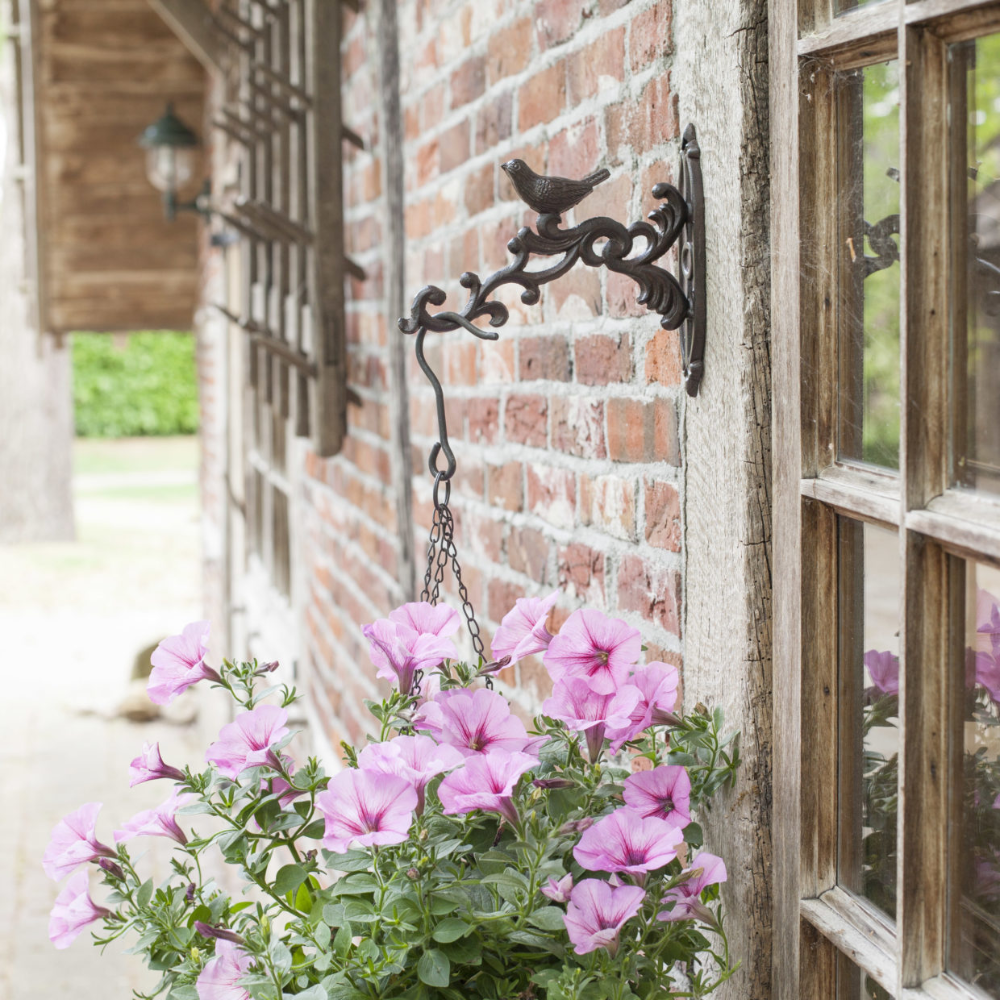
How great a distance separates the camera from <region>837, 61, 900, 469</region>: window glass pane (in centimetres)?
82

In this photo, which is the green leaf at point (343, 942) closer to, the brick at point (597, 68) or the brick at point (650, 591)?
the brick at point (650, 591)

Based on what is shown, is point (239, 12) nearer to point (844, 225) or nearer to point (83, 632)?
point (844, 225)

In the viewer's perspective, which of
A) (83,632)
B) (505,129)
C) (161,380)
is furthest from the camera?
(161,380)

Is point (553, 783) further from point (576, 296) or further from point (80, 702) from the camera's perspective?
point (80, 702)

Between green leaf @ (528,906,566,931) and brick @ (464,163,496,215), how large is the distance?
0.99 m

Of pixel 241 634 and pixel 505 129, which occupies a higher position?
pixel 505 129

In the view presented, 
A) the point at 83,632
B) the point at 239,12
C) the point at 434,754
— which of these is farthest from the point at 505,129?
the point at 83,632

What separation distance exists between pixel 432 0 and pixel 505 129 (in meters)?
0.46

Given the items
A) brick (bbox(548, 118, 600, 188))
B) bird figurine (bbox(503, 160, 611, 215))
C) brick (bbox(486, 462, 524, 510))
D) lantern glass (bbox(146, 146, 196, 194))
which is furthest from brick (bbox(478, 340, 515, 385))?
lantern glass (bbox(146, 146, 196, 194))

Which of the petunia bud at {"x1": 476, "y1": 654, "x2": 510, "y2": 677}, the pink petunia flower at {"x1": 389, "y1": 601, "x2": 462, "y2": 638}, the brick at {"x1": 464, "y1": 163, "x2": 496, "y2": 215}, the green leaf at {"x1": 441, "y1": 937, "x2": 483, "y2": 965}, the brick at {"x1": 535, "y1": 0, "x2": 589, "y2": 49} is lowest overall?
the green leaf at {"x1": 441, "y1": 937, "x2": 483, "y2": 965}

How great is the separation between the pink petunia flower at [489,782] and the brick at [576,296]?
583 mm

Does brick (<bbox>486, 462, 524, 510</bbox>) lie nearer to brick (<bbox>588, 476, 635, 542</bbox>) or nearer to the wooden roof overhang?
brick (<bbox>588, 476, 635, 542</bbox>)

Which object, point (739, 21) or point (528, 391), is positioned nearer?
point (739, 21)

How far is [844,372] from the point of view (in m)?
0.89
